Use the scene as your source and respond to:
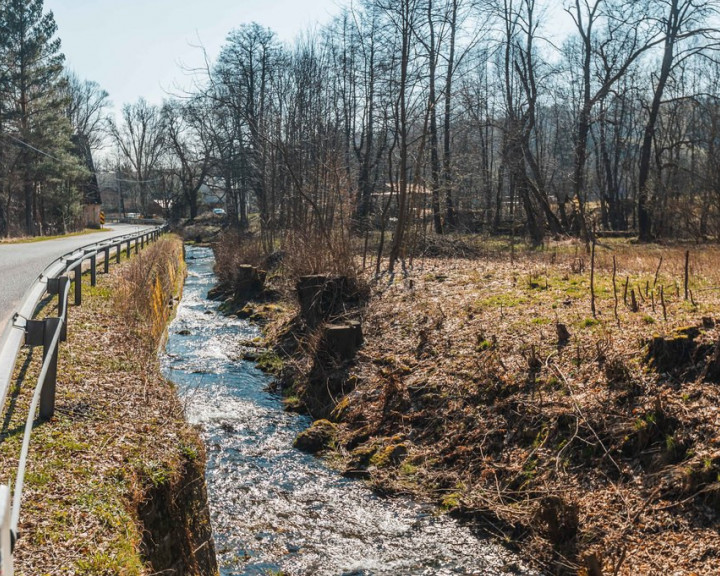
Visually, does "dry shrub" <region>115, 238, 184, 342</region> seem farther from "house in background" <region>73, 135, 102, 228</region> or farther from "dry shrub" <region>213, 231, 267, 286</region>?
"house in background" <region>73, 135, 102, 228</region>

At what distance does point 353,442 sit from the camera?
8797mm

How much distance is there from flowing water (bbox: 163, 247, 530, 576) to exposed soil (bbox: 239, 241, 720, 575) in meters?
0.38

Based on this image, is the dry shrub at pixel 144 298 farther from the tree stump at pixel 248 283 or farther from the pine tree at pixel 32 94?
the pine tree at pixel 32 94

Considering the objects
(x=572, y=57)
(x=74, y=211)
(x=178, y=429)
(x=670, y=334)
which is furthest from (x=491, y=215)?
(x=178, y=429)

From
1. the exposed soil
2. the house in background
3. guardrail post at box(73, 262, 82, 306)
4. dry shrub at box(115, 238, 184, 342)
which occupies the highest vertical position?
the house in background

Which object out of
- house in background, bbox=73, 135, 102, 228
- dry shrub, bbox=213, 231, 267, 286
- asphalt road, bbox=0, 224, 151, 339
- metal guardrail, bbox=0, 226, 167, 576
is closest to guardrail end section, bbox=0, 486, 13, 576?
metal guardrail, bbox=0, 226, 167, 576

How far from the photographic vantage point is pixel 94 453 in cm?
502

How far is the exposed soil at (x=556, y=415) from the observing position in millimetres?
5738

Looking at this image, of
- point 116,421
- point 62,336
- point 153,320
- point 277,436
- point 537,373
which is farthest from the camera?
point 153,320

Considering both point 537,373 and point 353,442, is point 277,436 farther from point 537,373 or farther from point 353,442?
point 537,373

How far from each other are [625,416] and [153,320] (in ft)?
27.8

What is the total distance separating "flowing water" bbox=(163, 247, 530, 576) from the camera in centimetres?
591

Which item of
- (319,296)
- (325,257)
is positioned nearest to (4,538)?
(319,296)

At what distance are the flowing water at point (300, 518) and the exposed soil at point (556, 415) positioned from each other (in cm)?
38
